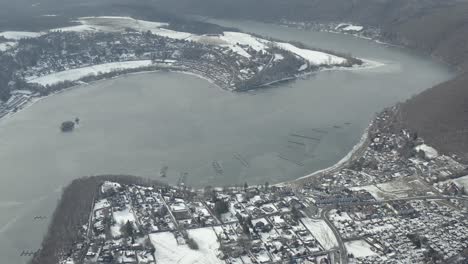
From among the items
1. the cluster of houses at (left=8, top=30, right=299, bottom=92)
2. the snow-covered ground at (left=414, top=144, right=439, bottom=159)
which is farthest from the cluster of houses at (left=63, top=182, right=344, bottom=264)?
the cluster of houses at (left=8, top=30, right=299, bottom=92)

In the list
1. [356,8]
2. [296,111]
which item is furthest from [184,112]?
[356,8]

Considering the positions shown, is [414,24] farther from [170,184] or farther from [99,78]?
[170,184]

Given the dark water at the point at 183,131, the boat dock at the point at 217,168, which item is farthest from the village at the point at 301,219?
the dark water at the point at 183,131

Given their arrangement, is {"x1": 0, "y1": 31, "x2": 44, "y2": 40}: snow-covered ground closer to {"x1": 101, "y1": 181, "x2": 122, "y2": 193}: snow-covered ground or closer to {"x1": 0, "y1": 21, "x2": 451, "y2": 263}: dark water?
{"x1": 0, "y1": 21, "x2": 451, "y2": 263}: dark water

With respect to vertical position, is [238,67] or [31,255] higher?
[238,67]

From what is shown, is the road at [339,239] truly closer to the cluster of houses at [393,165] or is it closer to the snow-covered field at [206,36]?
the cluster of houses at [393,165]
